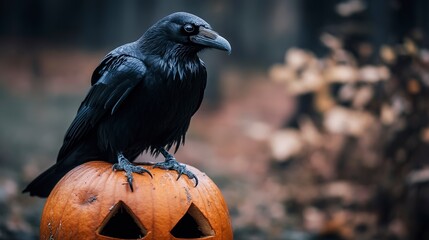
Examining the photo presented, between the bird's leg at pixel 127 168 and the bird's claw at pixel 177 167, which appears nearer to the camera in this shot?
the bird's leg at pixel 127 168

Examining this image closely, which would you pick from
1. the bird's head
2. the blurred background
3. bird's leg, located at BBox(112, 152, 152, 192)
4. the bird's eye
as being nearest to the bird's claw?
bird's leg, located at BBox(112, 152, 152, 192)

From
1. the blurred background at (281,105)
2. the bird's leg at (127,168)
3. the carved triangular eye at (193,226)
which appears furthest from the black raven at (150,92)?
the blurred background at (281,105)

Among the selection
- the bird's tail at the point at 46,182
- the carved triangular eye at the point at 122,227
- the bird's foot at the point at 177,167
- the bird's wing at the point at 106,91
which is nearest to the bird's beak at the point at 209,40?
the bird's wing at the point at 106,91

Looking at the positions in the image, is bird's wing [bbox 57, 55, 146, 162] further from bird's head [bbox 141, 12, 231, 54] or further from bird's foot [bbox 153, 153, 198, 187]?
bird's foot [bbox 153, 153, 198, 187]

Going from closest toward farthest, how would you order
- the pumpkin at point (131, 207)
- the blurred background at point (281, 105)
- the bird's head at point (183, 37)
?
1. the pumpkin at point (131, 207)
2. the bird's head at point (183, 37)
3. the blurred background at point (281, 105)

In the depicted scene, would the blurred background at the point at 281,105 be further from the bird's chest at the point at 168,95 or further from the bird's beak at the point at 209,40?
the bird's beak at the point at 209,40

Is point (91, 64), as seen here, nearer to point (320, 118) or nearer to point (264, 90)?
point (264, 90)

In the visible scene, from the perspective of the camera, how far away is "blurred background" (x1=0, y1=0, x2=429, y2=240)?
19.2 ft

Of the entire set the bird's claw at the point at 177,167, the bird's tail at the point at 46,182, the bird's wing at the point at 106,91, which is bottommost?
the bird's tail at the point at 46,182

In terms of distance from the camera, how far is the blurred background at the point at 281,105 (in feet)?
19.2

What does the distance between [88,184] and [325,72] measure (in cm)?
362

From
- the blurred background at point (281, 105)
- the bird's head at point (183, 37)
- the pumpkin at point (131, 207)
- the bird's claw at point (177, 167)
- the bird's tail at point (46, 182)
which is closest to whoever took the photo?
the pumpkin at point (131, 207)

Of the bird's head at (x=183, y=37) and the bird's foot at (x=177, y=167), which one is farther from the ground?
the bird's head at (x=183, y=37)

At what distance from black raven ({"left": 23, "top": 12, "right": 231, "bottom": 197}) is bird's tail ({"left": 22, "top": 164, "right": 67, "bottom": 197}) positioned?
0.94 feet
